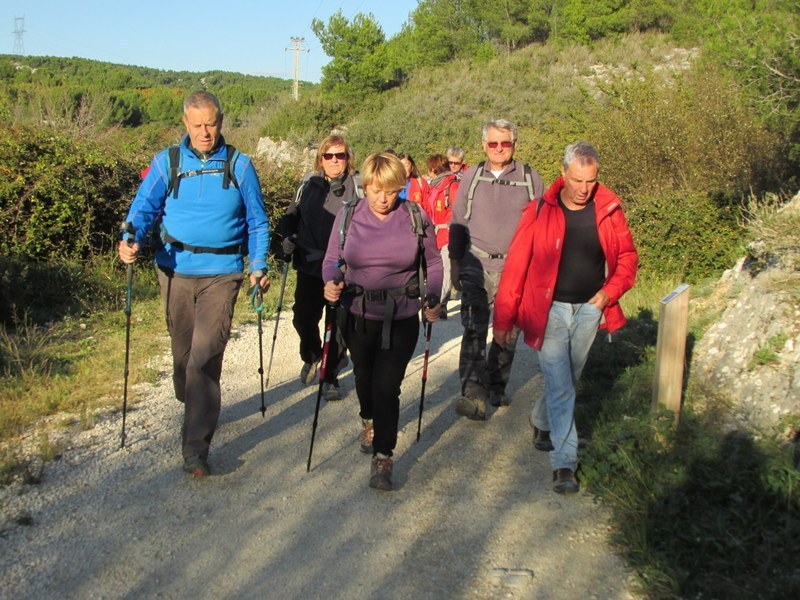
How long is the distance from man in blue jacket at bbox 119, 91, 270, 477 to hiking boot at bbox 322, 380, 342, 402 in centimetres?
163

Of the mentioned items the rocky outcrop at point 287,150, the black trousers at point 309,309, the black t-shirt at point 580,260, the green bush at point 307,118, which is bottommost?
the black trousers at point 309,309

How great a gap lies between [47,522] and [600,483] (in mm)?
3041

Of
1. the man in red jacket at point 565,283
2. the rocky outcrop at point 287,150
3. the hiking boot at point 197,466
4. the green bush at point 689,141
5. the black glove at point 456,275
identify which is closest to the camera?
the man in red jacket at point 565,283

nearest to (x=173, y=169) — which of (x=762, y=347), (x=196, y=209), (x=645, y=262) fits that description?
(x=196, y=209)

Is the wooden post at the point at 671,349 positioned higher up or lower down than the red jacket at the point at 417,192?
lower down

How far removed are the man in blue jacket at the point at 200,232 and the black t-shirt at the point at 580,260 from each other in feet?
6.37

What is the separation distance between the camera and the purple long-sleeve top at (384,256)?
181 inches

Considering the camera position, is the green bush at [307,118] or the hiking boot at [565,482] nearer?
the hiking boot at [565,482]

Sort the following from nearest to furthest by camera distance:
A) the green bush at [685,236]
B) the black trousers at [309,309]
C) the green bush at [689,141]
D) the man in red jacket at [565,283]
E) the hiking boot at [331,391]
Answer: the man in red jacket at [565,283] → the hiking boot at [331,391] → the black trousers at [309,309] → the green bush at [685,236] → the green bush at [689,141]

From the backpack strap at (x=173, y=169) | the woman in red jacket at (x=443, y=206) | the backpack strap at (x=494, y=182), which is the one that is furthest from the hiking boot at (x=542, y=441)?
the woman in red jacket at (x=443, y=206)

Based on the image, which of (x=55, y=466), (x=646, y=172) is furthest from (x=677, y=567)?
(x=646, y=172)

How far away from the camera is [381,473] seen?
474 cm

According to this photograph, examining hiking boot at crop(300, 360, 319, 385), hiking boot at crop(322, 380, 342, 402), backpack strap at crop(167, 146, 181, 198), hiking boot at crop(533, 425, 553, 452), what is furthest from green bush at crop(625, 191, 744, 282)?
backpack strap at crop(167, 146, 181, 198)

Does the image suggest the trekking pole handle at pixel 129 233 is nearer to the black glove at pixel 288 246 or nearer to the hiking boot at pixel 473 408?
the black glove at pixel 288 246
